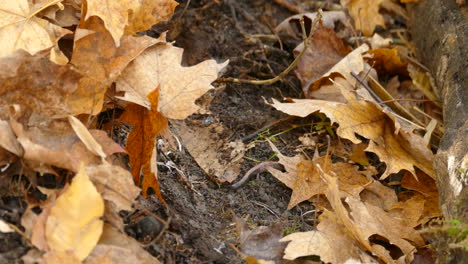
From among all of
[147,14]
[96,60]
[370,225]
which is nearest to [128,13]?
[147,14]

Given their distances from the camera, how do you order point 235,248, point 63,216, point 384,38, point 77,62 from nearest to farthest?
point 63,216, point 235,248, point 77,62, point 384,38

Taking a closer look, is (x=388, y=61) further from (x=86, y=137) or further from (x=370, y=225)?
(x=86, y=137)

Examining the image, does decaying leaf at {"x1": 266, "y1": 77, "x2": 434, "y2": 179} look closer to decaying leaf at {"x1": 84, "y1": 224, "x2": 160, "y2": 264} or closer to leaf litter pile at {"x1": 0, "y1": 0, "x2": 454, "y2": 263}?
leaf litter pile at {"x1": 0, "y1": 0, "x2": 454, "y2": 263}

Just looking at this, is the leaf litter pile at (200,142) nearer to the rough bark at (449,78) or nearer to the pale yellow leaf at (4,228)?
the pale yellow leaf at (4,228)

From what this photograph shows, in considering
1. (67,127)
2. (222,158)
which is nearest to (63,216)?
(67,127)

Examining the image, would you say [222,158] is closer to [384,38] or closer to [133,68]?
[133,68]

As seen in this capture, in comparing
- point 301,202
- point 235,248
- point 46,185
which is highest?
point 46,185

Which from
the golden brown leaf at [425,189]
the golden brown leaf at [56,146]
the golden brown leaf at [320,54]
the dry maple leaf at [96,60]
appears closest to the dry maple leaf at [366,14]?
the golden brown leaf at [320,54]
